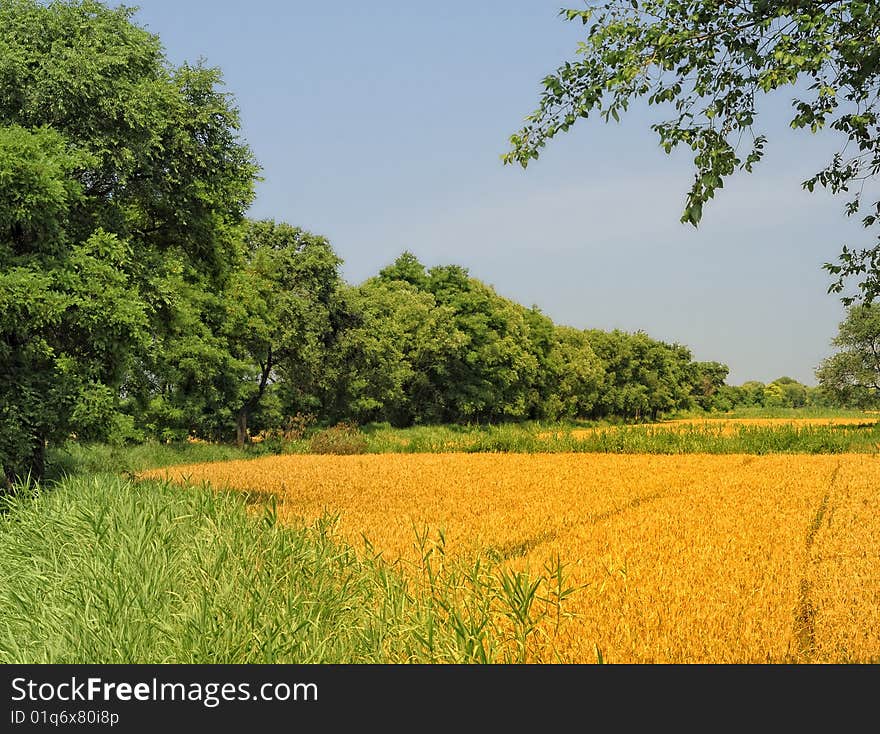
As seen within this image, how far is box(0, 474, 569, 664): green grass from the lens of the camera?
5.46 m

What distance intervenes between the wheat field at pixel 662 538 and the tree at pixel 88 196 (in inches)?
176

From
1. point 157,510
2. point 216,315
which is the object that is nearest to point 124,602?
point 157,510

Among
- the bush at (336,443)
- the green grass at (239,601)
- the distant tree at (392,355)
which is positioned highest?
the distant tree at (392,355)

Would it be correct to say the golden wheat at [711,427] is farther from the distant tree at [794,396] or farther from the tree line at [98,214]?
the distant tree at [794,396]

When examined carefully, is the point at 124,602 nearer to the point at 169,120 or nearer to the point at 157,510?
the point at 157,510

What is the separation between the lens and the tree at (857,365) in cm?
5900

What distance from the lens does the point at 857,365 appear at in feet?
194

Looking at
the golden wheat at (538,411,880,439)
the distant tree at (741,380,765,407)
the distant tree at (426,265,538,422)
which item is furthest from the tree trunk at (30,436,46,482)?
the distant tree at (741,380,765,407)

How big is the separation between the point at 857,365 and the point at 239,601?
65.6 metres

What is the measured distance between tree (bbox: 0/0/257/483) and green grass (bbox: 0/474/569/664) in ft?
21.7

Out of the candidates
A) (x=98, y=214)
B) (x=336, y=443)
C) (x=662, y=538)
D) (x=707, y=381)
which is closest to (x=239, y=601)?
(x=662, y=538)

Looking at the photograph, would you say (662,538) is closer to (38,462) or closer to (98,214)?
(38,462)

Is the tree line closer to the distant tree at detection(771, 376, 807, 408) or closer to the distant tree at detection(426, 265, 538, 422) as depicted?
the distant tree at detection(426, 265, 538, 422)

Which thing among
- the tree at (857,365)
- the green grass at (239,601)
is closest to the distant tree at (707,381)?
the tree at (857,365)
